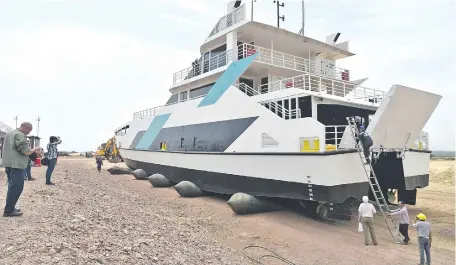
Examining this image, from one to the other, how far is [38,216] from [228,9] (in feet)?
34.2

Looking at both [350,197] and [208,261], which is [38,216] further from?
[350,197]

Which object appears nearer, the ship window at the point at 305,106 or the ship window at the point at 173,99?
the ship window at the point at 305,106

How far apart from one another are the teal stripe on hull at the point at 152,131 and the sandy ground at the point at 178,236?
16.8 feet

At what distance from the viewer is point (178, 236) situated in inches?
213

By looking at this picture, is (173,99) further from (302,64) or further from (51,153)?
(51,153)

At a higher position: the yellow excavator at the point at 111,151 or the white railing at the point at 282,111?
the white railing at the point at 282,111

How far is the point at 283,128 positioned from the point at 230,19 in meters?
6.15

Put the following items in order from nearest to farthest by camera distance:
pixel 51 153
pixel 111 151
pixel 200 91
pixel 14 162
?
pixel 14 162 < pixel 51 153 < pixel 200 91 < pixel 111 151

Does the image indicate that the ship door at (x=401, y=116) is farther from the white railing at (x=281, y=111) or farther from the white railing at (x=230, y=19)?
the white railing at (x=230, y=19)

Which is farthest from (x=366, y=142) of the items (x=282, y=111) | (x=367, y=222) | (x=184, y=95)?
(x=184, y=95)

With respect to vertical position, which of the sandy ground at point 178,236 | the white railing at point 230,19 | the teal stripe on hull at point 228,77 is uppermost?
the white railing at point 230,19

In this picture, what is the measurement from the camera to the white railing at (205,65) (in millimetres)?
11794

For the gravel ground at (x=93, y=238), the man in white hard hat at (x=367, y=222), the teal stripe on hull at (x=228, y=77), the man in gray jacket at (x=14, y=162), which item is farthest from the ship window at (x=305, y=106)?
the man in gray jacket at (x=14, y=162)

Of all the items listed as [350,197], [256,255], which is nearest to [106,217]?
[256,255]
